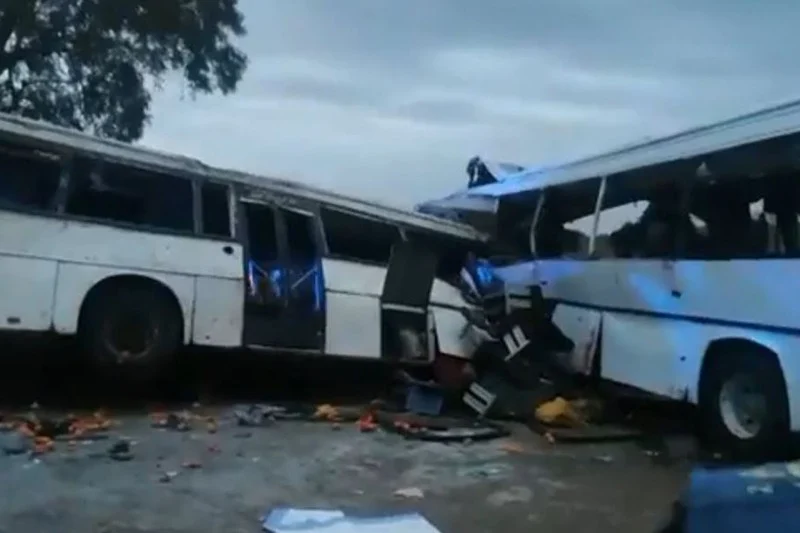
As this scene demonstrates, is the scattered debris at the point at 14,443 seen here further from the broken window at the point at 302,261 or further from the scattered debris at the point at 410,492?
the broken window at the point at 302,261

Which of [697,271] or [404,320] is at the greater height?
[697,271]

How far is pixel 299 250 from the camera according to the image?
425 inches

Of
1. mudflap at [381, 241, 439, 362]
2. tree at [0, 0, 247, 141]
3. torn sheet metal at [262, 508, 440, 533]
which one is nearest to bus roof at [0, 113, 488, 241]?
mudflap at [381, 241, 439, 362]

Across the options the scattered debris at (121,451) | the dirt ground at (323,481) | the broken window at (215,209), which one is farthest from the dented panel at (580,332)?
the scattered debris at (121,451)

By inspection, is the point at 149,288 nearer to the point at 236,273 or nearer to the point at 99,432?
the point at 236,273

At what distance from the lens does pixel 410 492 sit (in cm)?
707

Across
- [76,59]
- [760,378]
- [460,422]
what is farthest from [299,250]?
[76,59]

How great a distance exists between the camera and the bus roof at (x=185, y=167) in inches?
383

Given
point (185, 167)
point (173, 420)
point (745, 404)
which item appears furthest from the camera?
point (185, 167)

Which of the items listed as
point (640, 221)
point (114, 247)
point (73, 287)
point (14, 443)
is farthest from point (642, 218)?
point (14, 443)

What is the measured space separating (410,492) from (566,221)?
4812mm

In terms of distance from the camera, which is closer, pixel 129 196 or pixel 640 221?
pixel 640 221

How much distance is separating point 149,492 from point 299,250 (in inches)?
168

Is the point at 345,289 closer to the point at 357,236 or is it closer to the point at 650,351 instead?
the point at 357,236
